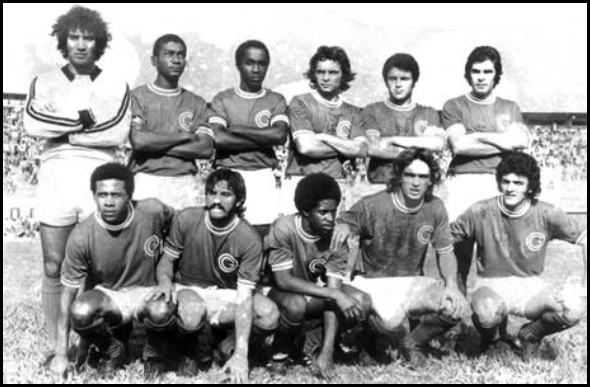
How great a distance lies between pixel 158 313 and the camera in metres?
4.30

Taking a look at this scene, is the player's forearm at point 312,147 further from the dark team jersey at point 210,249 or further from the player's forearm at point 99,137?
the player's forearm at point 99,137

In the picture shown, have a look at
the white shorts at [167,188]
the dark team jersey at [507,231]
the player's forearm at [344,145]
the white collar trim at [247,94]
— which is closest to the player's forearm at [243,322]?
the white shorts at [167,188]

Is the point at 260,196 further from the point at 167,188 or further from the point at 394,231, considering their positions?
the point at 394,231

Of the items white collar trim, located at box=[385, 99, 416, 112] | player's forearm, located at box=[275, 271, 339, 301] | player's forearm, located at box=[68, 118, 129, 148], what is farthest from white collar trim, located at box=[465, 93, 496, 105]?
player's forearm, located at box=[68, 118, 129, 148]

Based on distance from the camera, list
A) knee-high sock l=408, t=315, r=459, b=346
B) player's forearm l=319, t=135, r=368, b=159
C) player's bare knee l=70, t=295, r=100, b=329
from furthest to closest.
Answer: player's forearm l=319, t=135, r=368, b=159 < knee-high sock l=408, t=315, r=459, b=346 < player's bare knee l=70, t=295, r=100, b=329

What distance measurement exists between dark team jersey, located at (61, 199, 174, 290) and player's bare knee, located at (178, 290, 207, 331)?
36 cm

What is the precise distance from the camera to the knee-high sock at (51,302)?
15.9ft

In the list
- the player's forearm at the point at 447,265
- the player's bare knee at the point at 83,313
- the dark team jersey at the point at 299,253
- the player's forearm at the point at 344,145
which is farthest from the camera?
the player's forearm at the point at 344,145

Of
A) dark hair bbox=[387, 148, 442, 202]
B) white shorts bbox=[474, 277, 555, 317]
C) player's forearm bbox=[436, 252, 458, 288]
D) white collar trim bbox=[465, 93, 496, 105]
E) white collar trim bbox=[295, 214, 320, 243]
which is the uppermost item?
white collar trim bbox=[465, 93, 496, 105]

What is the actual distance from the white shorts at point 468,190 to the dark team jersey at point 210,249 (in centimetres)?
159

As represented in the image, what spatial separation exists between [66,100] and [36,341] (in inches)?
68.7

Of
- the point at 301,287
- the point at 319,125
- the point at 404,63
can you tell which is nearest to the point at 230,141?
the point at 319,125

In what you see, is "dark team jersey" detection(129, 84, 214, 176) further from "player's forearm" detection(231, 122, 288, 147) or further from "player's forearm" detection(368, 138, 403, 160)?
"player's forearm" detection(368, 138, 403, 160)

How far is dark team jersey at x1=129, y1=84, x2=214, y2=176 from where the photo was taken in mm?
4871
